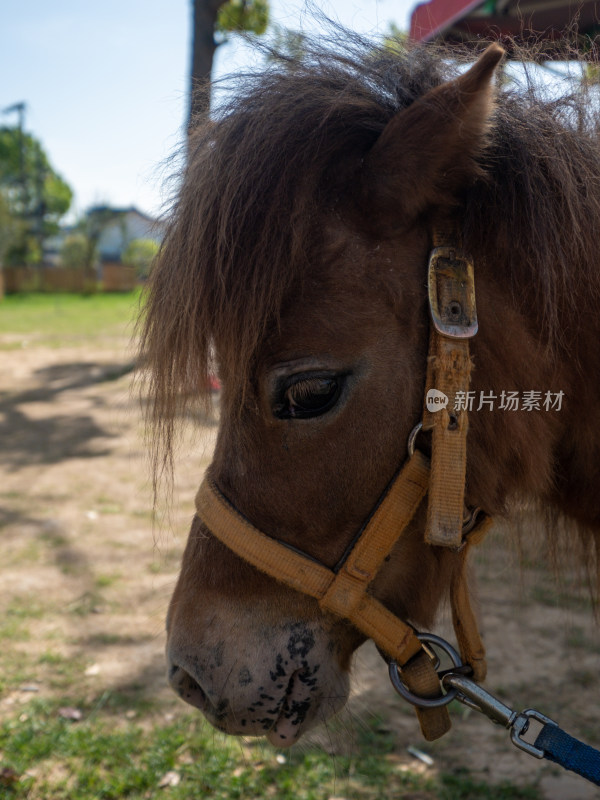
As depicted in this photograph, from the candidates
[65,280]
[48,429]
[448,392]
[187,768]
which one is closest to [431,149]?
[448,392]

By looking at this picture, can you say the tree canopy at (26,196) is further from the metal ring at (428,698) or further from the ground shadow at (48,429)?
the metal ring at (428,698)

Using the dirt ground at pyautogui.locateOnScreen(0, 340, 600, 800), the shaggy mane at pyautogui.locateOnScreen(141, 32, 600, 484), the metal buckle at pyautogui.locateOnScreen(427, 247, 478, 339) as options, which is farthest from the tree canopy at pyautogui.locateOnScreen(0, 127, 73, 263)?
the metal buckle at pyautogui.locateOnScreen(427, 247, 478, 339)

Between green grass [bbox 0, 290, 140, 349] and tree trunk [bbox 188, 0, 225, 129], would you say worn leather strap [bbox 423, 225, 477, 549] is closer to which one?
tree trunk [bbox 188, 0, 225, 129]

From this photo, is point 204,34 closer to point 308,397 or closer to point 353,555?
point 308,397

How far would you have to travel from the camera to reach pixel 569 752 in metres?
1.37

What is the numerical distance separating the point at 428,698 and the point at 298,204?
121 centimetres

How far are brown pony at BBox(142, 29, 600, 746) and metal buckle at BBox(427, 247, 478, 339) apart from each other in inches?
1.6

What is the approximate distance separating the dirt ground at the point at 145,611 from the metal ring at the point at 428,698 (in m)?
0.32

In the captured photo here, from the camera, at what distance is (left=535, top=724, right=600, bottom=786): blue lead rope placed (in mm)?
1341

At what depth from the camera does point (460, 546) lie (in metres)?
1.41

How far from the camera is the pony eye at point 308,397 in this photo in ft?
4.45

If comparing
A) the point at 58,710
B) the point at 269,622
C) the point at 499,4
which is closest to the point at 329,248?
the point at 269,622

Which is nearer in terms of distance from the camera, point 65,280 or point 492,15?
point 492,15

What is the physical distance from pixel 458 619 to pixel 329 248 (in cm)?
94
